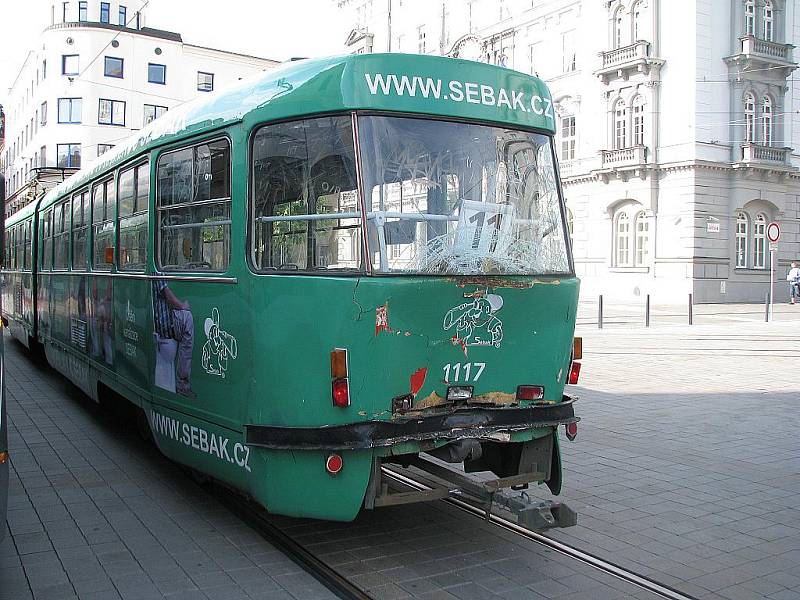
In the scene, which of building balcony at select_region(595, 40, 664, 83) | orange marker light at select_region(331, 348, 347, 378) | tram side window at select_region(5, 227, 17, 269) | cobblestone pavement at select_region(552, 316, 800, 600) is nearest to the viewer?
orange marker light at select_region(331, 348, 347, 378)

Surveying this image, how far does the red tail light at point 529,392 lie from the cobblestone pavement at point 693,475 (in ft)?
3.35

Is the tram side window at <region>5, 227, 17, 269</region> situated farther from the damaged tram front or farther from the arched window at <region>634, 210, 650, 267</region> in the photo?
the arched window at <region>634, 210, 650, 267</region>

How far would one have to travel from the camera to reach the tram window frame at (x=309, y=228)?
4.84 m

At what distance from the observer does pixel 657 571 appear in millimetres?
4988

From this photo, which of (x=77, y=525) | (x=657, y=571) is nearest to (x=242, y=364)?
(x=77, y=525)

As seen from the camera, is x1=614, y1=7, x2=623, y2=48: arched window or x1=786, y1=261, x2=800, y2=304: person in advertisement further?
x1=614, y1=7, x2=623, y2=48: arched window

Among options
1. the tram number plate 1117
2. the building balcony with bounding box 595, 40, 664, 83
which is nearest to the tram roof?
the tram number plate 1117

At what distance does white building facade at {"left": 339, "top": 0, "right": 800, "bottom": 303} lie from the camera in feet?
113

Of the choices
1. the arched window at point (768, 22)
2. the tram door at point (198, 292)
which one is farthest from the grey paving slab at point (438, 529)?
the arched window at point (768, 22)

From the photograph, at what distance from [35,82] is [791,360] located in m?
53.7

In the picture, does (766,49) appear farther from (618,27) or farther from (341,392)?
(341,392)

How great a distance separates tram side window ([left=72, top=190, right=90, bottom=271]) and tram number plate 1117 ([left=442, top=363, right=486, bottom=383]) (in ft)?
18.2

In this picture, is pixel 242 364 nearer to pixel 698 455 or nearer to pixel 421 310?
pixel 421 310

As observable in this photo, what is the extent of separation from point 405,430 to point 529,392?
97 cm
